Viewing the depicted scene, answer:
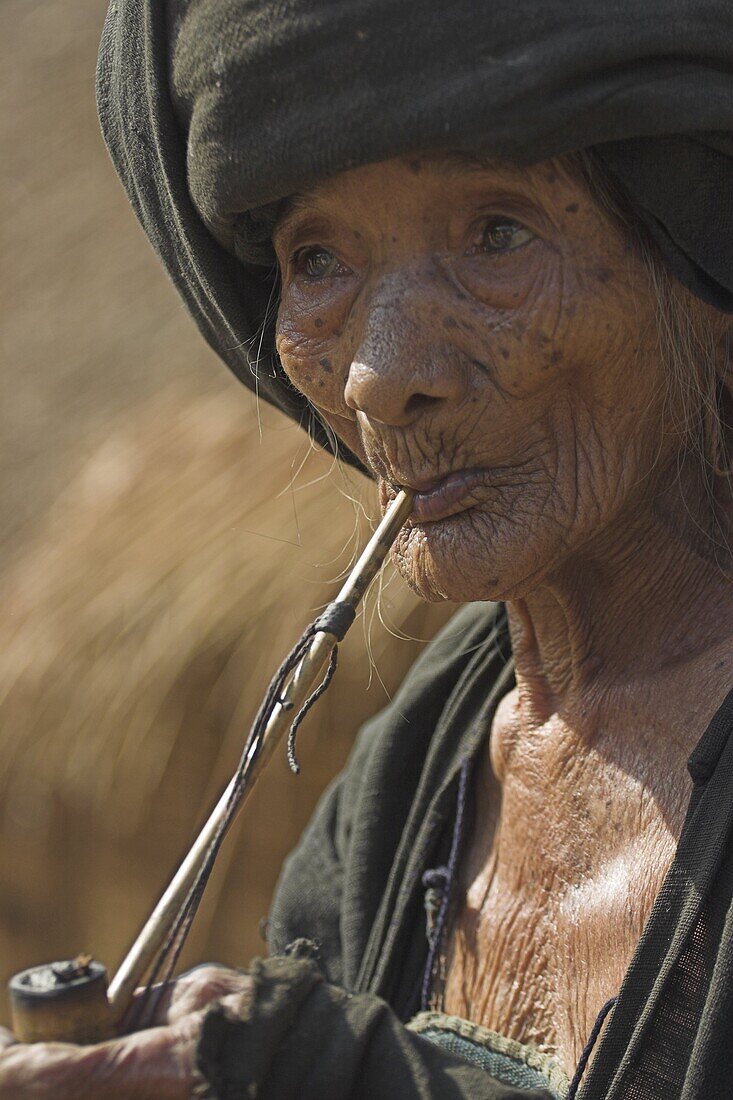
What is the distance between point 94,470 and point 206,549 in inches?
30.8

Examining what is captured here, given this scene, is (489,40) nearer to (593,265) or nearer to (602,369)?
(593,265)

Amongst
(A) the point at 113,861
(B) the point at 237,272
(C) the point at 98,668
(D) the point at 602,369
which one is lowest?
Result: (A) the point at 113,861

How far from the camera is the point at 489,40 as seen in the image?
4.08ft

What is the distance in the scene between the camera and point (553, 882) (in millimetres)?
1558

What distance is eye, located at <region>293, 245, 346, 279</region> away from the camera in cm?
148

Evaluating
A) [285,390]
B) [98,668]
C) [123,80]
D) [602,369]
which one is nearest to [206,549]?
[98,668]

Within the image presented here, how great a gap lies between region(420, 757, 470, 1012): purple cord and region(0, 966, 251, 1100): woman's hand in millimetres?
658

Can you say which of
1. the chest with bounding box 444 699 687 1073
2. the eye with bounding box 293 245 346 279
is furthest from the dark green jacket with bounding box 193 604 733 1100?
the eye with bounding box 293 245 346 279

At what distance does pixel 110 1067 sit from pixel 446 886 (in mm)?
743

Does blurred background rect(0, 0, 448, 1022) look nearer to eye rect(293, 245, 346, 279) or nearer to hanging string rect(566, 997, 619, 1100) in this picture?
eye rect(293, 245, 346, 279)

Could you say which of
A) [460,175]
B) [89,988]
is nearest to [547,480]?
[460,175]

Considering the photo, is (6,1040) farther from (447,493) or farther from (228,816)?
(447,493)

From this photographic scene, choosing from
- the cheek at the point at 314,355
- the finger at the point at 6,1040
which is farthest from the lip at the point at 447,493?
the finger at the point at 6,1040

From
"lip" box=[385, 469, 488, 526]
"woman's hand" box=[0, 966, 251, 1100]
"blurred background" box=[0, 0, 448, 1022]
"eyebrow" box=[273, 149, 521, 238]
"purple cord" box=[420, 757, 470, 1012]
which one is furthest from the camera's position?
"blurred background" box=[0, 0, 448, 1022]
